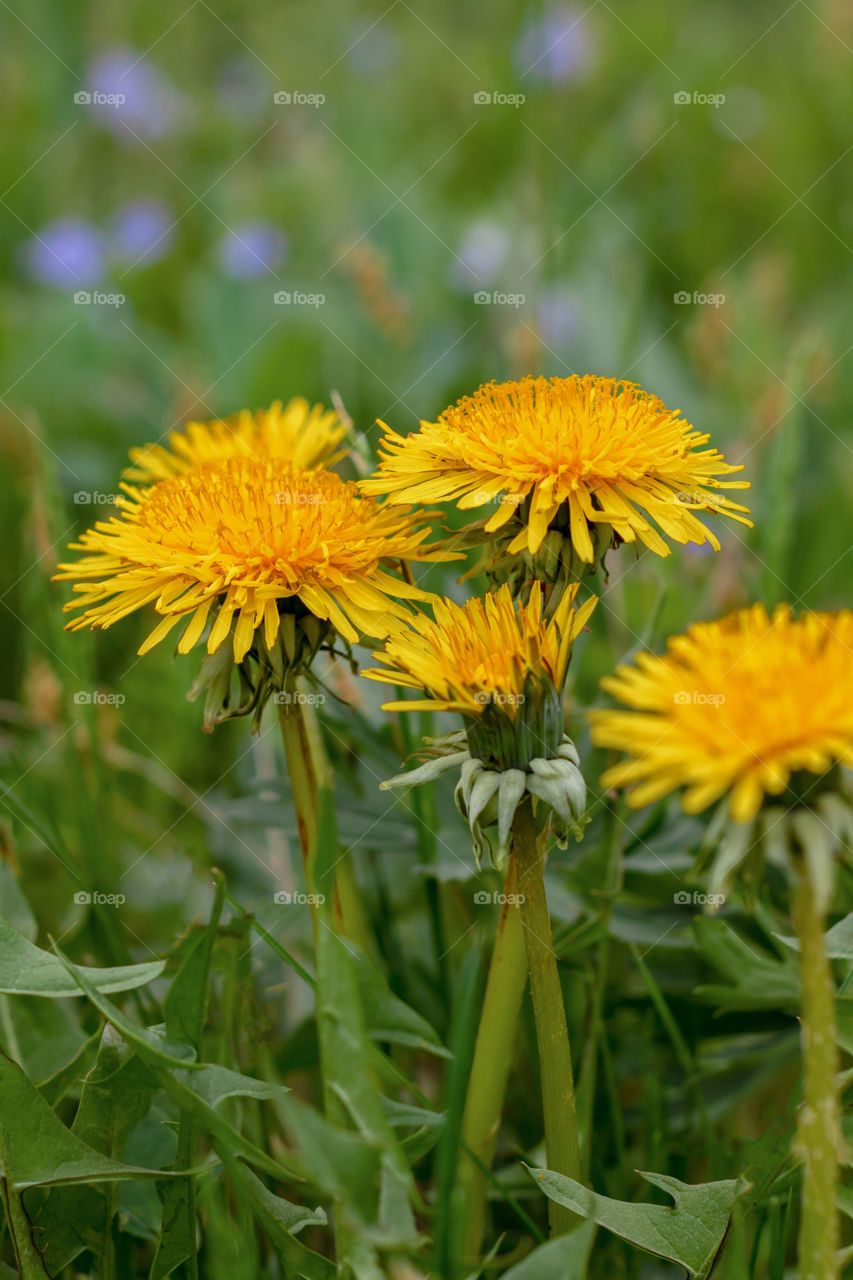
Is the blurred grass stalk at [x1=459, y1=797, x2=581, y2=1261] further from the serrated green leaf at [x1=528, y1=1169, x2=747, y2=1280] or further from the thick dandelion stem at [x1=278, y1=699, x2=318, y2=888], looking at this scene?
the thick dandelion stem at [x1=278, y1=699, x2=318, y2=888]

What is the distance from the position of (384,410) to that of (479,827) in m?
1.87

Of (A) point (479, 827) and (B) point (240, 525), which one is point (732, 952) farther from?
(B) point (240, 525)

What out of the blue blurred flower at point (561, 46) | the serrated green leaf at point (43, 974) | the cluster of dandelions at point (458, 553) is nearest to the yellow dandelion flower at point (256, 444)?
the cluster of dandelions at point (458, 553)

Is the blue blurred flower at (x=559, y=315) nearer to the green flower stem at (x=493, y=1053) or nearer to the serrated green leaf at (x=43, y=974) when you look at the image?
the green flower stem at (x=493, y=1053)

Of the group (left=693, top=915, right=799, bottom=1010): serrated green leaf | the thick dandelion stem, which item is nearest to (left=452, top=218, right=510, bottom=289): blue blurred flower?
the thick dandelion stem

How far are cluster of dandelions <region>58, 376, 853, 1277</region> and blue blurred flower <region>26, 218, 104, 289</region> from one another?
2.28 m

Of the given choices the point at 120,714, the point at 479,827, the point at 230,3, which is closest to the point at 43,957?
the point at 479,827

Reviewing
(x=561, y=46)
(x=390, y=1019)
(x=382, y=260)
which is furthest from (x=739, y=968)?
(x=561, y=46)

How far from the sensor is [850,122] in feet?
12.4

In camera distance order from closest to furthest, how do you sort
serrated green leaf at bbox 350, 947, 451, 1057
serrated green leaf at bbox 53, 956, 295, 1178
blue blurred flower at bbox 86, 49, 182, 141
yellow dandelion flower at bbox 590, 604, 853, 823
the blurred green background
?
yellow dandelion flower at bbox 590, 604, 853, 823 < serrated green leaf at bbox 53, 956, 295, 1178 < serrated green leaf at bbox 350, 947, 451, 1057 < the blurred green background < blue blurred flower at bbox 86, 49, 182, 141

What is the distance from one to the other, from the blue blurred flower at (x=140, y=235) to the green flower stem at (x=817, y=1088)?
3.27 m

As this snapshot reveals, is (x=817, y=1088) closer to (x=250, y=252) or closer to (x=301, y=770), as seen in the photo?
(x=301, y=770)

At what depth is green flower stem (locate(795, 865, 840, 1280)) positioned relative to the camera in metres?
0.84

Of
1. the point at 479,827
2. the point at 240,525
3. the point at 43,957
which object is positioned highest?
the point at 240,525
